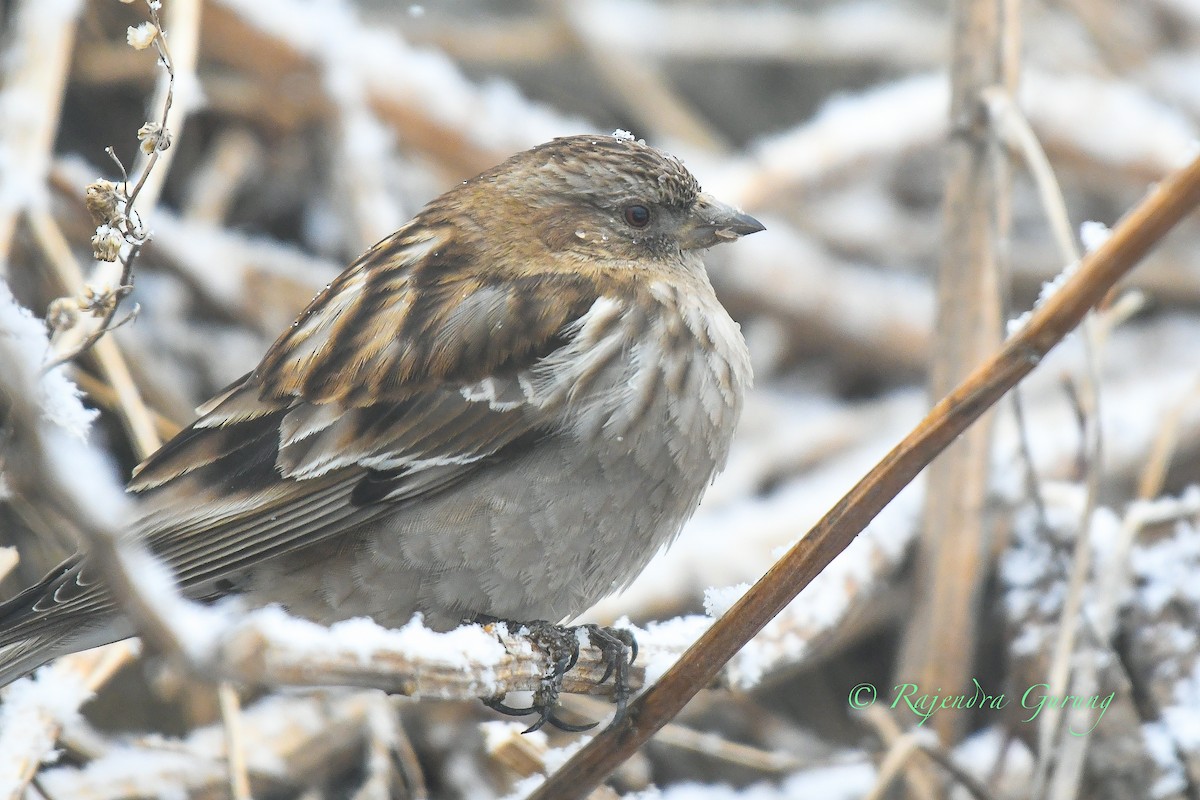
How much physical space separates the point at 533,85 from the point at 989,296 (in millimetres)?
2631

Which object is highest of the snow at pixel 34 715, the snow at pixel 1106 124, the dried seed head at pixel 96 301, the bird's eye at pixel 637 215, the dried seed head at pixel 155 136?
the snow at pixel 1106 124

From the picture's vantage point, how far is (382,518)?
2.37 meters

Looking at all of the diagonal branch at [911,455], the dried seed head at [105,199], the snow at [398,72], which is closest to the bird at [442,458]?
the diagonal branch at [911,455]

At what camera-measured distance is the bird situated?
2311mm

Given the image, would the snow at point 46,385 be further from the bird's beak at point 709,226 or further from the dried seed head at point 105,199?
the bird's beak at point 709,226

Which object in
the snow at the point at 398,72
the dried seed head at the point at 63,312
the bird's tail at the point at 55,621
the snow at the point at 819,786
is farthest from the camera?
the snow at the point at 398,72

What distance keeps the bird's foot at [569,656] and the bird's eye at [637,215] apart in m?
0.91

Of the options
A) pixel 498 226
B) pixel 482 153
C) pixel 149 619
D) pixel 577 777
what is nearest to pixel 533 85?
pixel 482 153

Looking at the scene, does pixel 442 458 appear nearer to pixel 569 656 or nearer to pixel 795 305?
pixel 569 656

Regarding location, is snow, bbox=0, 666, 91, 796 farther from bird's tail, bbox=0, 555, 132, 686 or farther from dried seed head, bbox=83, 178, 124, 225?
dried seed head, bbox=83, 178, 124, 225

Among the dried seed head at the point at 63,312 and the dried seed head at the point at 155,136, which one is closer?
the dried seed head at the point at 63,312

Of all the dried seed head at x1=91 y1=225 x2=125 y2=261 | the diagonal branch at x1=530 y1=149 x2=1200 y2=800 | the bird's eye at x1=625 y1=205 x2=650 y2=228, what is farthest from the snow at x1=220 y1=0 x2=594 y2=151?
the diagonal branch at x1=530 y1=149 x2=1200 y2=800

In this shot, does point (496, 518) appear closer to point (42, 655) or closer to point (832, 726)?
point (42, 655)

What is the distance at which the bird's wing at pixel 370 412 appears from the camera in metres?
2.34
